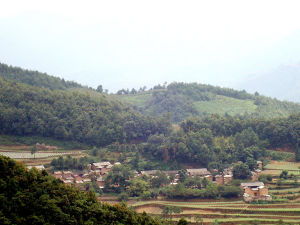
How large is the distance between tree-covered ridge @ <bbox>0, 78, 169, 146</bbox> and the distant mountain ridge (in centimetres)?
8661

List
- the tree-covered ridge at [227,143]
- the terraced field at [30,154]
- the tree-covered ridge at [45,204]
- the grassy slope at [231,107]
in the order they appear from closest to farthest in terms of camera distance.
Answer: the tree-covered ridge at [45,204] < the terraced field at [30,154] < the tree-covered ridge at [227,143] < the grassy slope at [231,107]

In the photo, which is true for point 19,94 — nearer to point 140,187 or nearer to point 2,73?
point 2,73

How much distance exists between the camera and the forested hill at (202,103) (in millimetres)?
53969

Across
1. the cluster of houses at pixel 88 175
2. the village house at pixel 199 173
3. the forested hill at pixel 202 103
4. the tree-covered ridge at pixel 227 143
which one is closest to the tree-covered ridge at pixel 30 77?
the forested hill at pixel 202 103

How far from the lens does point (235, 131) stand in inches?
1458

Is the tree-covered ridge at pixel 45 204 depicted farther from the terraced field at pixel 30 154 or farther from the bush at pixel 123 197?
the terraced field at pixel 30 154

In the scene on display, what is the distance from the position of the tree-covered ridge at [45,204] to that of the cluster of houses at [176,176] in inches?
425

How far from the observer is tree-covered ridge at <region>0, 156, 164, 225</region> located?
15.0 m

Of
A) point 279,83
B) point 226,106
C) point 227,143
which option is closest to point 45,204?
point 227,143

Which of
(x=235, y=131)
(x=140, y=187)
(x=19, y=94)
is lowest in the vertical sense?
(x=140, y=187)

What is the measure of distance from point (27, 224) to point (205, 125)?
961 inches

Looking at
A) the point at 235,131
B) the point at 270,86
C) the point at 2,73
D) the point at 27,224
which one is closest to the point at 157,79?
the point at 270,86

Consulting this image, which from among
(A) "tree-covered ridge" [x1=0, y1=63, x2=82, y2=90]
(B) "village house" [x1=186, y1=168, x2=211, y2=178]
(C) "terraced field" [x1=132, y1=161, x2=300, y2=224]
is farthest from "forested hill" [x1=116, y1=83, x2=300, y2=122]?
(C) "terraced field" [x1=132, y1=161, x2=300, y2=224]

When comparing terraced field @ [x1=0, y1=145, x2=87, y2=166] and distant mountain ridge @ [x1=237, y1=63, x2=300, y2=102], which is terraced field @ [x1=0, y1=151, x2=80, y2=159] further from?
distant mountain ridge @ [x1=237, y1=63, x2=300, y2=102]
